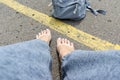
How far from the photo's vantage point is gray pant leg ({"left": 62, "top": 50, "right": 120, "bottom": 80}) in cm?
203

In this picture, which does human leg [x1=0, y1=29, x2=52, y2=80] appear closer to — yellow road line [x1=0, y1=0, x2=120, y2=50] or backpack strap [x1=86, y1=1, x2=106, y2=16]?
yellow road line [x1=0, y1=0, x2=120, y2=50]

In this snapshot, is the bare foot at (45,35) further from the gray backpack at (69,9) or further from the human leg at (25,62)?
the human leg at (25,62)

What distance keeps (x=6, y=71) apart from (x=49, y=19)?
1.34 metres

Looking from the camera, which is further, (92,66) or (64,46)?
(64,46)

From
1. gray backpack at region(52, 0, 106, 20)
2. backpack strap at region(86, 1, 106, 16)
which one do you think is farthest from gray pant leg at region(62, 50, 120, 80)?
backpack strap at region(86, 1, 106, 16)

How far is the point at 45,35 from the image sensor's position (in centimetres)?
301

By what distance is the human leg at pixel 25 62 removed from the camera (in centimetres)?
206

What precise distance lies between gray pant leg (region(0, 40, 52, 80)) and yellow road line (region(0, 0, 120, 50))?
62cm

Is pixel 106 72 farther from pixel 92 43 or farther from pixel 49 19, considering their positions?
A: pixel 49 19

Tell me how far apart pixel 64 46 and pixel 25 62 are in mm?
798

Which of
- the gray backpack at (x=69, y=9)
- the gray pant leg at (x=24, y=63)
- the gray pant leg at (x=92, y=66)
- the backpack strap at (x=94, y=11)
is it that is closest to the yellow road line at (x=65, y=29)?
the gray backpack at (x=69, y=9)

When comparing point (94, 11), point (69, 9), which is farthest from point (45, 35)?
point (94, 11)

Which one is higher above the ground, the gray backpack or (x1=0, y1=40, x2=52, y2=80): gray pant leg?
(x1=0, y1=40, x2=52, y2=80): gray pant leg

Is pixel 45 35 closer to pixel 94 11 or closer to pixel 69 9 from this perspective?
pixel 69 9
